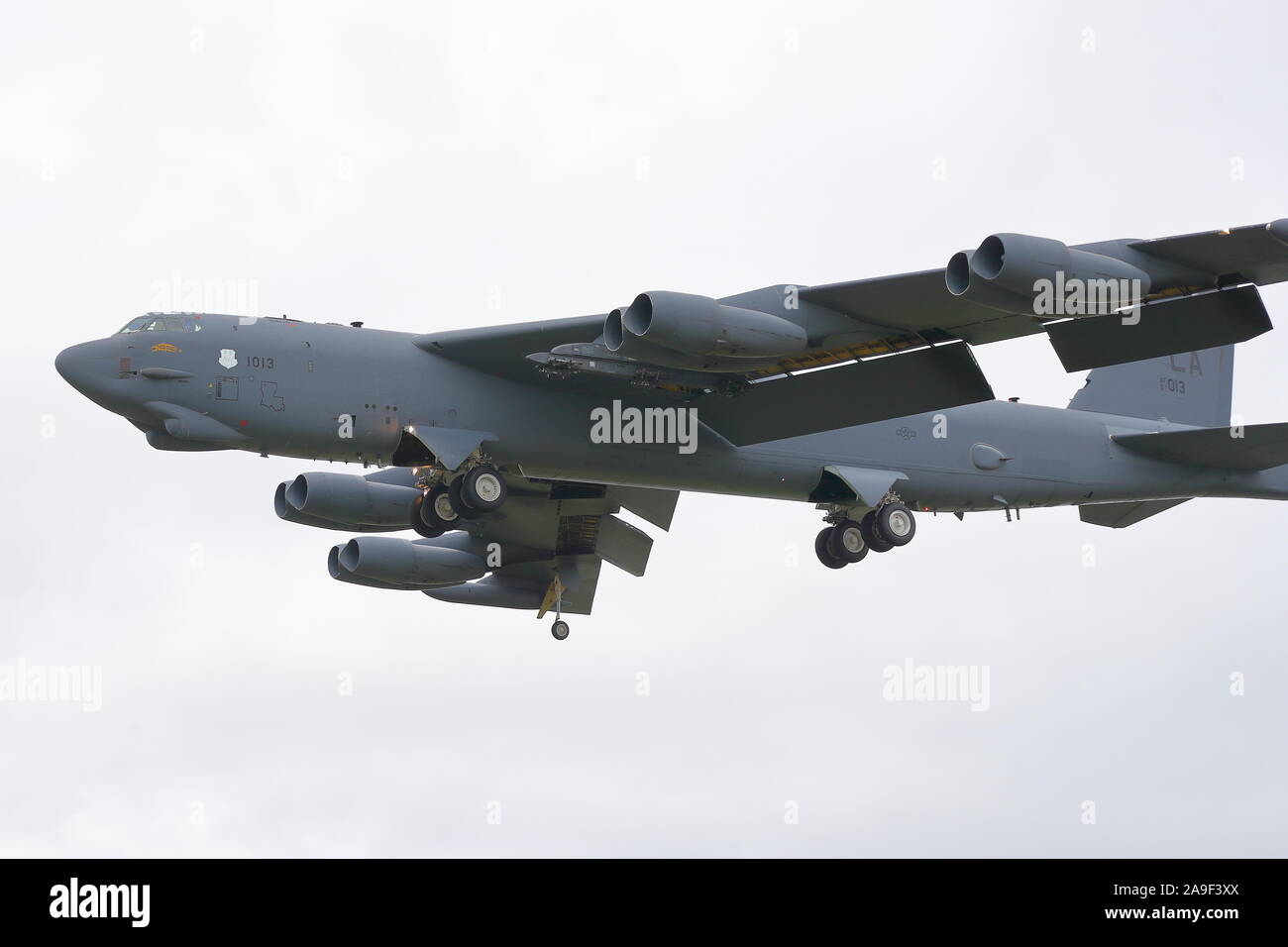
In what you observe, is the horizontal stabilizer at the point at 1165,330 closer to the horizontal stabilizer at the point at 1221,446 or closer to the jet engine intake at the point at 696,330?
the jet engine intake at the point at 696,330

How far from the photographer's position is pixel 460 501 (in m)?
23.5

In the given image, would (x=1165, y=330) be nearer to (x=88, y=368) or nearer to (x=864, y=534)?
(x=864, y=534)

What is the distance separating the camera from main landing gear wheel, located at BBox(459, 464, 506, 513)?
23.3 metres

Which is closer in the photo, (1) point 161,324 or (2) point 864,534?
(1) point 161,324

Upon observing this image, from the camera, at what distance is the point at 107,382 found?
2191 cm

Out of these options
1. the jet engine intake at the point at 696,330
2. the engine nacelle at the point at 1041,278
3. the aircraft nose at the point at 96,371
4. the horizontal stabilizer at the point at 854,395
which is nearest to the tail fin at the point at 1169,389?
the horizontal stabilizer at the point at 854,395

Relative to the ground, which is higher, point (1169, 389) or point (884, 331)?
point (1169, 389)

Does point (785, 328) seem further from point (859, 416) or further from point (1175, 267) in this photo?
point (1175, 267)

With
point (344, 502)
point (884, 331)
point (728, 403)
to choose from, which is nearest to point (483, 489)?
point (728, 403)

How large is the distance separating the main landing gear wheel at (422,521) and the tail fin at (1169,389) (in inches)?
455

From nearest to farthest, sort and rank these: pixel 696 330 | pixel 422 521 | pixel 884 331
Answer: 1. pixel 696 330
2. pixel 884 331
3. pixel 422 521

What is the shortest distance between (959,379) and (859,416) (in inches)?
58.4

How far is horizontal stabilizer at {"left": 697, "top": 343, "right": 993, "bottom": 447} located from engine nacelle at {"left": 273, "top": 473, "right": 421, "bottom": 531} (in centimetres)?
524

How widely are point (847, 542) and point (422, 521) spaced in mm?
7056
